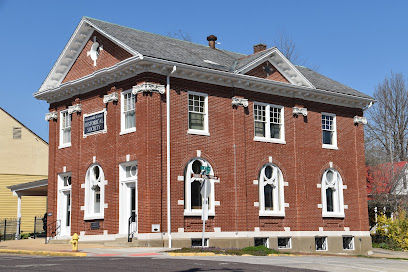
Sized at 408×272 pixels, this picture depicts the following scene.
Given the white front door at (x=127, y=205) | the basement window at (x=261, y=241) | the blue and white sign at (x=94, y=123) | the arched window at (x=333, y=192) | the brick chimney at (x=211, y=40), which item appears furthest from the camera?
the brick chimney at (x=211, y=40)

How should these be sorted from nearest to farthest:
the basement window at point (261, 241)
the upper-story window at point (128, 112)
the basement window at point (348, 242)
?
the upper-story window at point (128, 112), the basement window at point (261, 241), the basement window at point (348, 242)

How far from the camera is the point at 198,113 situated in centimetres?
2808

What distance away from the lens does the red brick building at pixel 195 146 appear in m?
26.4

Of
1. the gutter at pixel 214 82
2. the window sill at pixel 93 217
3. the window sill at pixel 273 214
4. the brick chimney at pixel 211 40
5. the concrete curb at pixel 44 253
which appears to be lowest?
the concrete curb at pixel 44 253

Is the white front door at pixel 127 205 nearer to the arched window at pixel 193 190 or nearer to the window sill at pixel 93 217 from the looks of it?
the window sill at pixel 93 217

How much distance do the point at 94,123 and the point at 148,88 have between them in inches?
180

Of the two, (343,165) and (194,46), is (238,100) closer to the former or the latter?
(194,46)

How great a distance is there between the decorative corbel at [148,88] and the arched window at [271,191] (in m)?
7.00

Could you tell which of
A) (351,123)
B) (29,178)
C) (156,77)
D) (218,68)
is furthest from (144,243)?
(29,178)

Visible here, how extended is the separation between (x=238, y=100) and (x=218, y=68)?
185 cm

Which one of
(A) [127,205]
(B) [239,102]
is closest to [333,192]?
(B) [239,102]

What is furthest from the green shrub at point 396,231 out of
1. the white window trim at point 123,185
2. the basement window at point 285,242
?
the white window trim at point 123,185

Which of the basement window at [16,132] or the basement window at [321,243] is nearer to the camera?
the basement window at [321,243]

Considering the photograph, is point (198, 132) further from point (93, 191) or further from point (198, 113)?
point (93, 191)
